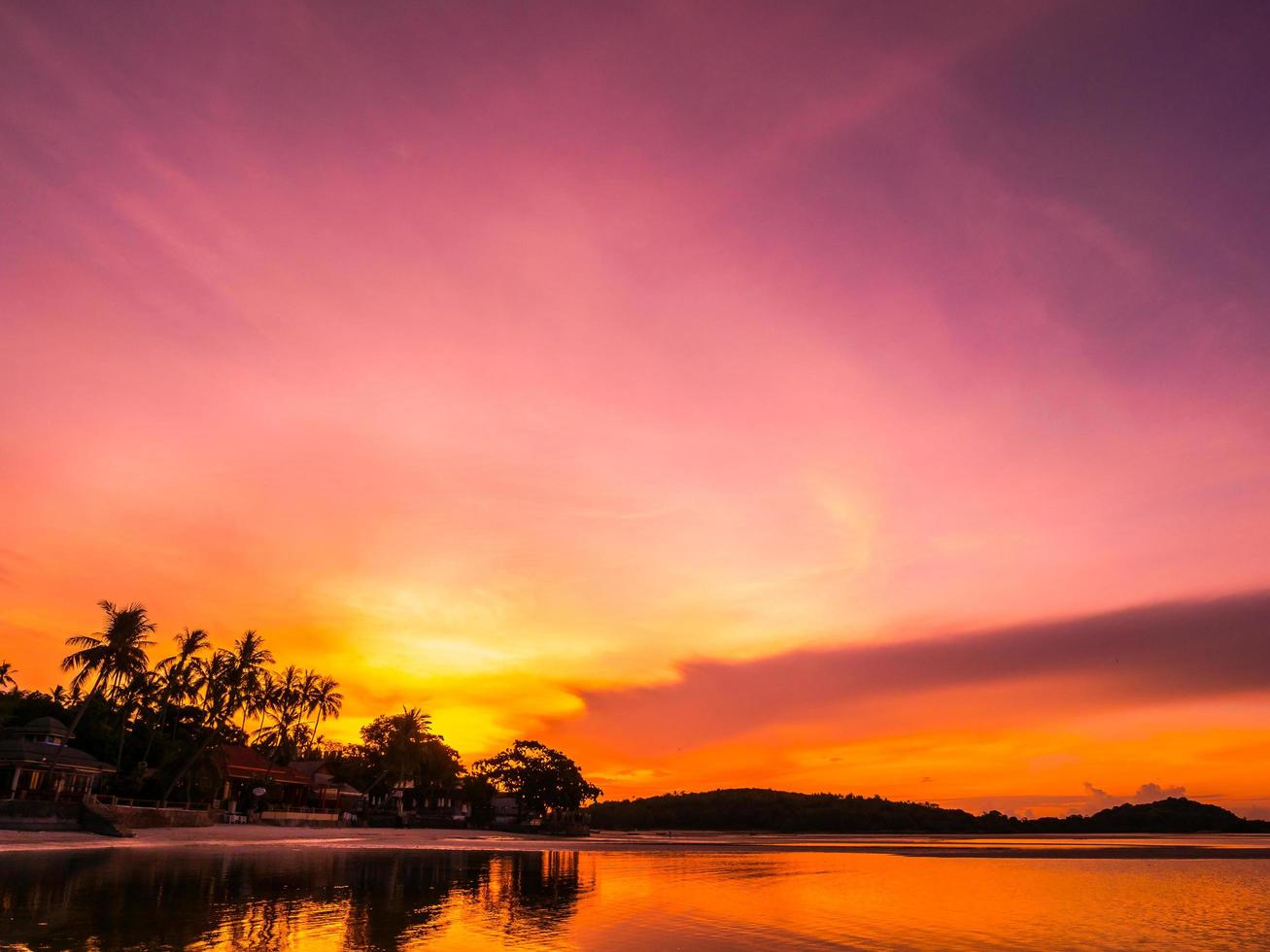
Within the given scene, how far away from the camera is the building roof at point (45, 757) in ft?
216

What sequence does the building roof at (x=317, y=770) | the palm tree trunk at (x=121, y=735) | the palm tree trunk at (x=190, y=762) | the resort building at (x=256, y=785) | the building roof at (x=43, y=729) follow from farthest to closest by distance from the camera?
→ the building roof at (x=317, y=770) < the resort building at (x=256, y=785) < the palm tree trunk at (x=121, y=735) < the palm tree trunk at (x=190, y=762) < the building roof at (x=43, y=729)

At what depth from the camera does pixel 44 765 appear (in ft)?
220

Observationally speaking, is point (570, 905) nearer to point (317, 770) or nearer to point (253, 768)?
point (253, 768)

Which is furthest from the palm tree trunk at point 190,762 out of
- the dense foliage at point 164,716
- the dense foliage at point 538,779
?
the dense foliage at point 538,779

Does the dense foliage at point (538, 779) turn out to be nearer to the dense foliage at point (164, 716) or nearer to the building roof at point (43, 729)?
the dense foliage at point (164, 716)

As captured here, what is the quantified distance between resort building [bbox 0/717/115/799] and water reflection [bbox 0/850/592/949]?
77.3ft

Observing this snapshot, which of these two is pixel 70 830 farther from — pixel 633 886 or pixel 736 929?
pixel 736 929

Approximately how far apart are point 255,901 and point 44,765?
49.4 meters

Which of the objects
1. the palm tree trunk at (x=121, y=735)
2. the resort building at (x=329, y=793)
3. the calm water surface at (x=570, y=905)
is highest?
the palm tree trunk at (x=121, y=735)

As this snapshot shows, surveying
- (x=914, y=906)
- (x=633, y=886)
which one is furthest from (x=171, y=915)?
(x=914, y=906)

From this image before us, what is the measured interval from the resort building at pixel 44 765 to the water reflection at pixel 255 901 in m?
23.6

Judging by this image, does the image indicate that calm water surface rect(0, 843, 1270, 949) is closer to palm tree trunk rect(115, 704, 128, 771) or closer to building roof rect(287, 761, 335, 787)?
palm tree trunk rect(115, 704, 128, 771)

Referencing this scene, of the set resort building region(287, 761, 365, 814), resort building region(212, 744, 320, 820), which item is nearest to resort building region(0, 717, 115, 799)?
resort building region(212, 744, 320, 820)

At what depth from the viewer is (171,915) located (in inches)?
1079
